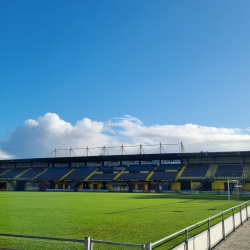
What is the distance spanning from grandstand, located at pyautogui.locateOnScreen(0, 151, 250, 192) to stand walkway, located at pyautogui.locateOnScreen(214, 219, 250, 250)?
5290 centimetres

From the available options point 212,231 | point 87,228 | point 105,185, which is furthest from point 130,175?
point 212,231

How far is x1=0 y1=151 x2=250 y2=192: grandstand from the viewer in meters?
68.8

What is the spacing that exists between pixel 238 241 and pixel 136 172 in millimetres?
67478

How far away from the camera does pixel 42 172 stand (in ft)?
293

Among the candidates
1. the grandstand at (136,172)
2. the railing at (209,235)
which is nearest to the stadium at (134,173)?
the grandstand at (136,172)

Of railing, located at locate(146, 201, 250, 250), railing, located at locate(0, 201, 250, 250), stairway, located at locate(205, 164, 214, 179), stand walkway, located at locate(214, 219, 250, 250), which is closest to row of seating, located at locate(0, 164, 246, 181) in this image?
stairway, located at locate(205, 164, 214, 179)

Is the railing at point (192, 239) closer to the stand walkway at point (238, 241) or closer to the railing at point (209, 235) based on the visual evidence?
the railing at point (209, 235)

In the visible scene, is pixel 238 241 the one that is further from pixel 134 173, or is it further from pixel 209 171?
pixel 134 173

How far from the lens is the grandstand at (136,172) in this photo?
68.8 metres

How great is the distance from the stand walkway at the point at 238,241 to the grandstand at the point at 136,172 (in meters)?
52.9

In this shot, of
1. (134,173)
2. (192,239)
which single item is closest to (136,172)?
(134,173)

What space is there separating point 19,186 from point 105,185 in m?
26.5

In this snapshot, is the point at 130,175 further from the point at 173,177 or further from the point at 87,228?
the point at 87,228

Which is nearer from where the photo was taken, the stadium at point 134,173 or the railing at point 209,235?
the railing at point 209,235
